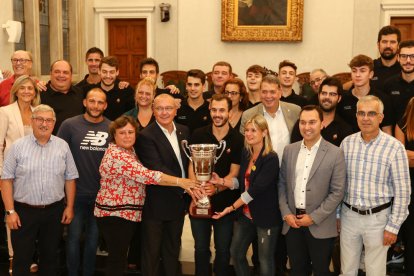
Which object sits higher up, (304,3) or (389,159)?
(304,3)

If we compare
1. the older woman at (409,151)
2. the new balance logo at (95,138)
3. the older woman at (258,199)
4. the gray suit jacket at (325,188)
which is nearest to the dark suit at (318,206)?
the gray suit jacket at (325,188)

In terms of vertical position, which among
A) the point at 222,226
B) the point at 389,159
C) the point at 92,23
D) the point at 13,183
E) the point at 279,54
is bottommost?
the point at 222,226

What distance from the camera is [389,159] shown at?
3.56m

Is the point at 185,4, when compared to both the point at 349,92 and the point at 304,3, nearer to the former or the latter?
the point at 304,3

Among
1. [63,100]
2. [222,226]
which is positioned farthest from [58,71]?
[222,226]

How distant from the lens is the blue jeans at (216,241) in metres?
3.98

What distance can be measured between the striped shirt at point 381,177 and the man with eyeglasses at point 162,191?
135 cm

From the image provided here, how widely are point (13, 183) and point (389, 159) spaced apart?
9.43 ft

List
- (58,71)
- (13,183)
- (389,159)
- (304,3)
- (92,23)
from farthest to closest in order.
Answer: (92,23) → (304,3) → (58,71) → (13,183) → (389,159)

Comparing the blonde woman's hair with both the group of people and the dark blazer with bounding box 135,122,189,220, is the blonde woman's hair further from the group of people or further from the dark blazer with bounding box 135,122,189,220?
the dark blazer with bounding box 135,122,189,220

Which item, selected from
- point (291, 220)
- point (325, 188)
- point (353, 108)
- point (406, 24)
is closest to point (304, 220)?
point (291, 220)

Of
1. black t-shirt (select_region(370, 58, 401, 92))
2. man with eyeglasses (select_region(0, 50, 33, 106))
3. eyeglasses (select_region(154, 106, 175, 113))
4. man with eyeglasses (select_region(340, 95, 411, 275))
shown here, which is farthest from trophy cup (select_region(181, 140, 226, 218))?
man with eyeglasses (select_region(0, 50, 33, 106))

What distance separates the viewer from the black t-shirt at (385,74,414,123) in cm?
444

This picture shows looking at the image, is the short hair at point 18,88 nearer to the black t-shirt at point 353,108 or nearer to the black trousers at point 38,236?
the black trousers at point 38,236
